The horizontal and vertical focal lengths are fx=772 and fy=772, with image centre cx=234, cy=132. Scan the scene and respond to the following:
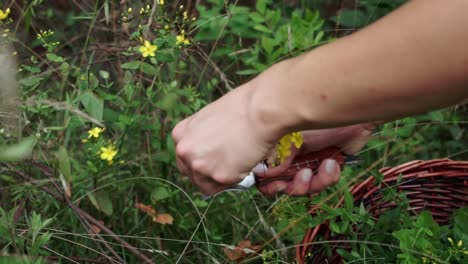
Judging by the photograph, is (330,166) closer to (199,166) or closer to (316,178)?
(316,178)

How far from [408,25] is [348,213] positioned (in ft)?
2.16

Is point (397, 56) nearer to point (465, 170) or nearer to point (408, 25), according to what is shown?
point (408, 25)

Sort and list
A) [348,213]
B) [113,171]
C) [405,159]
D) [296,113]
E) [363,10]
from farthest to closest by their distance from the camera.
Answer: [363,10], [405,159], [113,171], [348,213], [296,113]

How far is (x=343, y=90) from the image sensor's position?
978mm

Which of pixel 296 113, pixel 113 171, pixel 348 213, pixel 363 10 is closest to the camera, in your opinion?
pixel 296 113

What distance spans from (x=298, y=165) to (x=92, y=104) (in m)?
0.45

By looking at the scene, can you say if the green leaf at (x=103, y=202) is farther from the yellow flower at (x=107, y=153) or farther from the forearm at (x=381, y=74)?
the forearm at (x=381, y=74)

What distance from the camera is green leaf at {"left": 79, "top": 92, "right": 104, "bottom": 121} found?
153 cm

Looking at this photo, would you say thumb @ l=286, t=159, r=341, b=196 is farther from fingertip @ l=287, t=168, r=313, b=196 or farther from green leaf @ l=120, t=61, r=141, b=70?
→ green leaf @ l=120, t=61, r=141, b=70

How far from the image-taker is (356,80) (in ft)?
3.16

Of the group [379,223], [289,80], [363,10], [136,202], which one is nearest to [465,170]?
[379,223]

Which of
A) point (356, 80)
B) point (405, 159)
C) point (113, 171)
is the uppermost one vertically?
point (356, 80)

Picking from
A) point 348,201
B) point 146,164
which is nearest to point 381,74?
point 348,201

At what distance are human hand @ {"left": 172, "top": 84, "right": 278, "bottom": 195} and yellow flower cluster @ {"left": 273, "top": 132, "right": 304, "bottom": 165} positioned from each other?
0.17 meters
